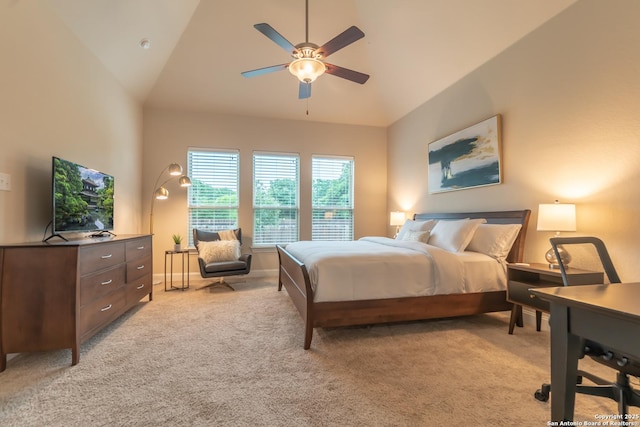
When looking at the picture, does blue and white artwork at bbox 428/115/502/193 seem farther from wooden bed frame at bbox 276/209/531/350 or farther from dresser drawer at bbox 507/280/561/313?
dresser drawer at bbox 507/280/561/313

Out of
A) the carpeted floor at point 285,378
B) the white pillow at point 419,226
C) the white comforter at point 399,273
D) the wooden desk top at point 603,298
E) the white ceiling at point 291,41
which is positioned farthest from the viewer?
the white pillow at point 419,226

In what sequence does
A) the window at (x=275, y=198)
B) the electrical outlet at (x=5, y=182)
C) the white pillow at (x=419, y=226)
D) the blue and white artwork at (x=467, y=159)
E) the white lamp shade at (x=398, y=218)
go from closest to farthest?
the electrical outlet at (x=5, y=182)
the blue and white artwork at (x=467, y=159)
the white pillow at (x=419, y=226)
the white lamp shade at (x=398, y=218)
the window at (x=275, y=198)

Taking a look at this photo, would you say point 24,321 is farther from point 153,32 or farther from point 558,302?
point 153,32

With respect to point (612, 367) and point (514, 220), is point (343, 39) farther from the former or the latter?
point (612, 367)

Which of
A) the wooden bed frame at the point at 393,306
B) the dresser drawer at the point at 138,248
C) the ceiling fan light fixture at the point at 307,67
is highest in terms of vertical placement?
the ceiling fan light fixture at the point at 307,67

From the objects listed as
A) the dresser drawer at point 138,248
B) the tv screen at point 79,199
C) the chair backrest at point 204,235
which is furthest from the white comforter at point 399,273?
the chair backrest at point 204,235

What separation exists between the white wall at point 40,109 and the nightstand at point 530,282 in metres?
4.38

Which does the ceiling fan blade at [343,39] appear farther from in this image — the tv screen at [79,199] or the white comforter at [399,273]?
the tv screen at [79,199]

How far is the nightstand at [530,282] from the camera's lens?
2417 mm

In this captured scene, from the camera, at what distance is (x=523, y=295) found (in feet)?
8.66

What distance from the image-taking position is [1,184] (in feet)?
7.14

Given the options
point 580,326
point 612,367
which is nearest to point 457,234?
point 612,367

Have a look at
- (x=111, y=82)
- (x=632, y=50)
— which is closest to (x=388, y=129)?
(x=632, y=50)

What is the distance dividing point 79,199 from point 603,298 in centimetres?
383
